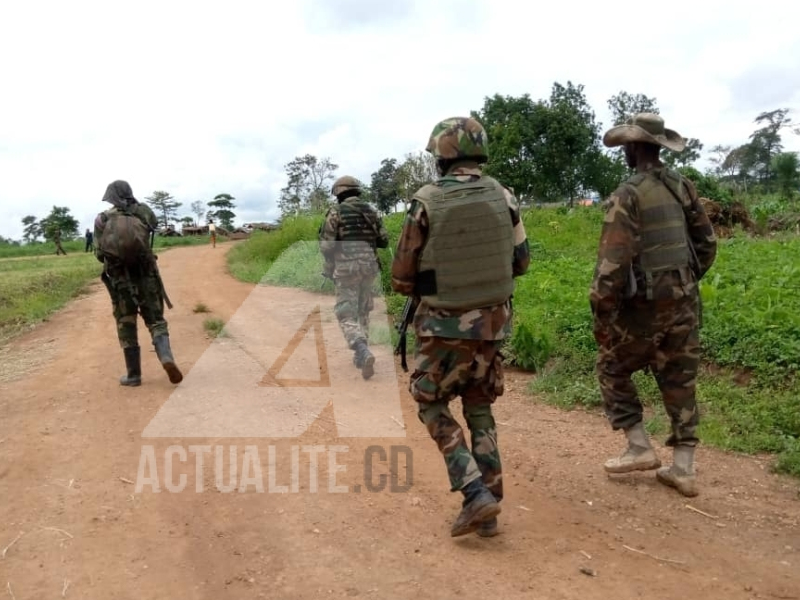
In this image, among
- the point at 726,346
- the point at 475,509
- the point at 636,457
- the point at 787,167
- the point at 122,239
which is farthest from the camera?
the point at 787,167

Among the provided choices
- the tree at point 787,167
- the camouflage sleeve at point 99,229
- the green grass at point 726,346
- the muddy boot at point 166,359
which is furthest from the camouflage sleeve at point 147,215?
the tree at point 787,167

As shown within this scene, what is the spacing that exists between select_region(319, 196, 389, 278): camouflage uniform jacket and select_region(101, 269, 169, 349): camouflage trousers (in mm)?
1744

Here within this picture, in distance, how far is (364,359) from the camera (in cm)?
668

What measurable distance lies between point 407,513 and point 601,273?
5.51 feet

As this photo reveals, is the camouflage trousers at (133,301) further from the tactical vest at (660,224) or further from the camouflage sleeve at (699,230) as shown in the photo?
the camouflage sleeve at (699,230)

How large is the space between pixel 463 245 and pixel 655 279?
47.2 inches

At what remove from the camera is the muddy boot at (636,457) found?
4.05 meters

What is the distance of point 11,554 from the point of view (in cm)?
340

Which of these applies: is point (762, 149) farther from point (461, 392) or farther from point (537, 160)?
point (461, 392)

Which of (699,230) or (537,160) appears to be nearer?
(699,230)

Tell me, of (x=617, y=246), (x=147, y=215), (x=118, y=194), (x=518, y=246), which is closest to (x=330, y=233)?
(x=147, y=215)

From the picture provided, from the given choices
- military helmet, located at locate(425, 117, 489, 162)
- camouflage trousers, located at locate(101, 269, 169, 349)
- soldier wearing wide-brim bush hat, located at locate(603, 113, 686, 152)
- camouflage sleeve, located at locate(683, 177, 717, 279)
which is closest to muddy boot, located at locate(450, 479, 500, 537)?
military helmet, located at locate(425, 117, 489, 162)

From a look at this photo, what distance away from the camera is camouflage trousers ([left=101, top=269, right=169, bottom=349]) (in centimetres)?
629

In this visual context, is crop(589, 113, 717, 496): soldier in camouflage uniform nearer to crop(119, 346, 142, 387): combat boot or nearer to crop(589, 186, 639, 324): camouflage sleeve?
crop(589, 186, 639, 324): camouflage sleeve
